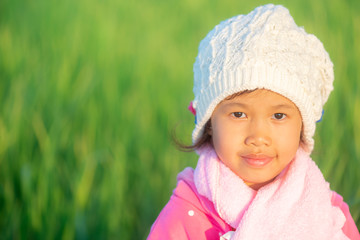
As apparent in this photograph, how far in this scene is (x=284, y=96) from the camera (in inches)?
66.2

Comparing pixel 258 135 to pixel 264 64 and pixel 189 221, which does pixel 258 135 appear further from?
pixel 189 221

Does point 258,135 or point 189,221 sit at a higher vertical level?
point 258,135

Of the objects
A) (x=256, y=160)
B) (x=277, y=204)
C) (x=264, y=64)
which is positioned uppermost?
(x=264, y=64)

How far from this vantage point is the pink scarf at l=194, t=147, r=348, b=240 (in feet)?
5.37

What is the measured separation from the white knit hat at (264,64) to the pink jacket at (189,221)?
0.26 metres

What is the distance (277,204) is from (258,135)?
0.23m

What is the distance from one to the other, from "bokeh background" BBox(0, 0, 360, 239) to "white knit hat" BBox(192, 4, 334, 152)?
1.87ft

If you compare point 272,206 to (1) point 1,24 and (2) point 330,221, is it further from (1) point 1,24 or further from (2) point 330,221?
(1) point 1,24

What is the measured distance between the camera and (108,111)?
3393 millimetres

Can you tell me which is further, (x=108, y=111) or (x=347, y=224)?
(x=108, y=111)

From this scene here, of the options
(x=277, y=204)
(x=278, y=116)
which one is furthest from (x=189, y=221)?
(x=278, y=116)

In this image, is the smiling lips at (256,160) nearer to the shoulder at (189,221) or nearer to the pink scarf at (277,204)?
the pink scarf at (277,204)

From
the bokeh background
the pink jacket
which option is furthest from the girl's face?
the bokeh background

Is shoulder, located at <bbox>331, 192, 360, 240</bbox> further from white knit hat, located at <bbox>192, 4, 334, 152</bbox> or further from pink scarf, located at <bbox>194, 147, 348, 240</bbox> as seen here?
white knit hat, located at <bbox>192, 4, 334, 152</bbox>
